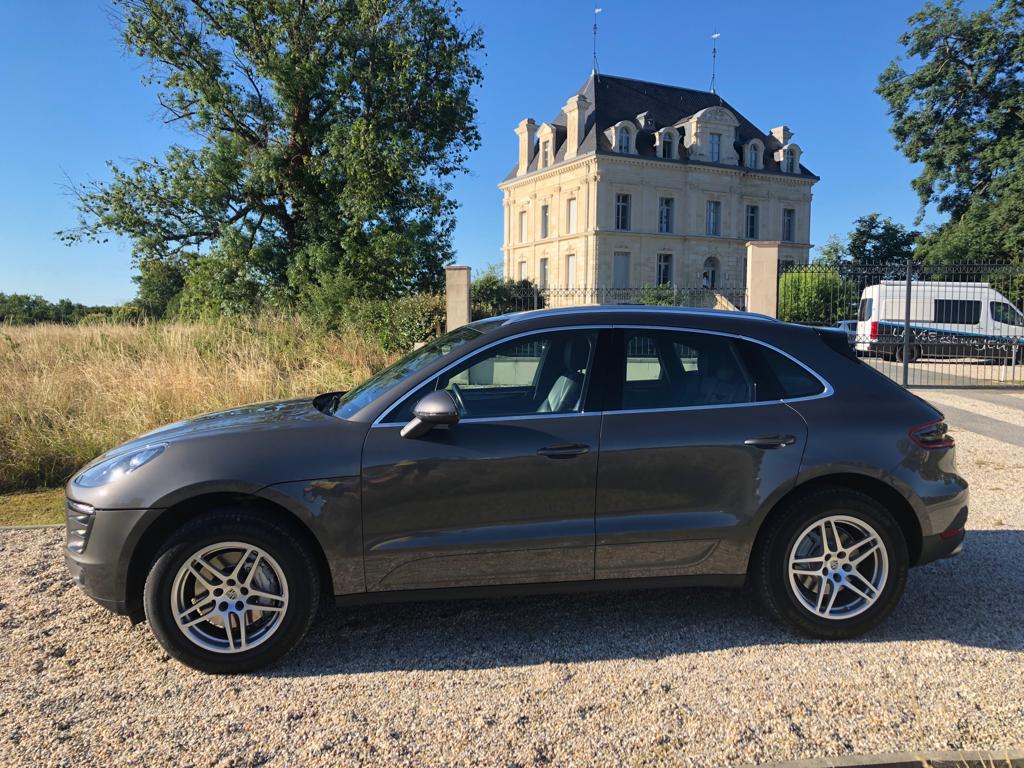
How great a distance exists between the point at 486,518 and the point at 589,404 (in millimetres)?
763

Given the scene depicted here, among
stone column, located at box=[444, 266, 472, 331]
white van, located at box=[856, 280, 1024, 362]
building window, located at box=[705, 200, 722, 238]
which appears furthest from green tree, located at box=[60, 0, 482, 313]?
building window, located at box=[705, 200, 722, 238]

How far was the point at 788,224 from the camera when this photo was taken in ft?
195

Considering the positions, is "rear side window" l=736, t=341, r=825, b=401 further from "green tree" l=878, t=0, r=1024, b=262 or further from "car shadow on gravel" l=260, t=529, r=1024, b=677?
"green tree" l=878, t=0, r=1024, b=262

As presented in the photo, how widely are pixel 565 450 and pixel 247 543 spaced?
1.54 meters

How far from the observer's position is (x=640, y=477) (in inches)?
133

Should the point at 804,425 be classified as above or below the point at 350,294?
below

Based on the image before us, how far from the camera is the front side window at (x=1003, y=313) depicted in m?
22.6

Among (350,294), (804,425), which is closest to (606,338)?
(804,425)

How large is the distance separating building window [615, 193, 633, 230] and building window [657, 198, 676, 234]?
2.97 m

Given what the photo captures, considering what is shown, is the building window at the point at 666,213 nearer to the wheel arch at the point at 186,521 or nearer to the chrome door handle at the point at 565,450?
the chrome door handle at the point at 565,450

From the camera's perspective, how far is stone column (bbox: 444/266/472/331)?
46.3 ft

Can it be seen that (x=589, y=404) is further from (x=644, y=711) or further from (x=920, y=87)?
(x=920, y=87)

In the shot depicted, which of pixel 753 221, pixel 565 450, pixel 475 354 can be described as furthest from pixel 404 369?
pixel 753 221

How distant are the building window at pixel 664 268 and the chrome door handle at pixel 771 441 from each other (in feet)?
173
